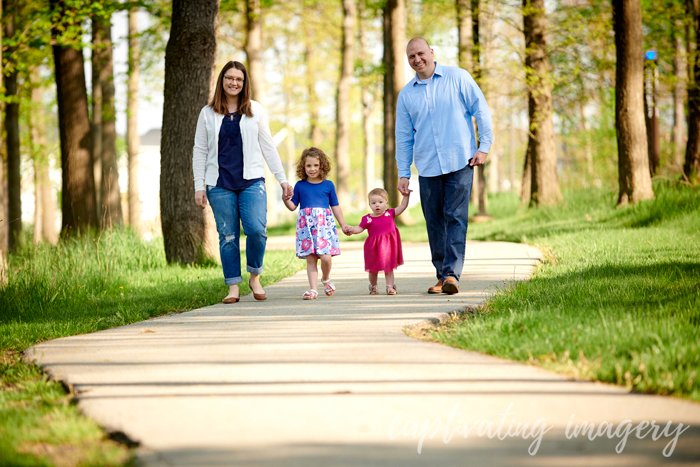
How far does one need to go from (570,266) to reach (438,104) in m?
2.19

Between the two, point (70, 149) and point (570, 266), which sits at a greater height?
point (70, 149)

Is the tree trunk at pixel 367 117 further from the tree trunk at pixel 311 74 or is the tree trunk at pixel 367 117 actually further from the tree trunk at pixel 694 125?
the tree trunk at pixel 694 125

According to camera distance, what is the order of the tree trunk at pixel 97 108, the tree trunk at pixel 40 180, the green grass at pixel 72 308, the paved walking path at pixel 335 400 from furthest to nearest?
the tree trunk at pixel 40 180 → the tree trunk at pixel 97 108 → the green grass at pixel 72 308 → the paved walking path at pixel 335 400

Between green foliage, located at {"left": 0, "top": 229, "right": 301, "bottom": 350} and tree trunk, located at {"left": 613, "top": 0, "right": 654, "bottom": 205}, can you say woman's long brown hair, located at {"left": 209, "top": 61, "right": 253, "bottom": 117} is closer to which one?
green foliage, located at {"left": 0, "top": 229, "right": 301, "bottom": 350}

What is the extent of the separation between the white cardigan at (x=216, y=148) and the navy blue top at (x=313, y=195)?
0.77ft

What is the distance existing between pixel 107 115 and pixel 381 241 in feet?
46.6

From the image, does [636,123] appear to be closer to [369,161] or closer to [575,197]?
[575,197]

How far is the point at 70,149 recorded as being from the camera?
1365cm

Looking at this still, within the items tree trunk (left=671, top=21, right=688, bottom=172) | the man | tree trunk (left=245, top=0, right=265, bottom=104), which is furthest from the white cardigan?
tree trunk (left=245, top=0, right=265, bottom=104)

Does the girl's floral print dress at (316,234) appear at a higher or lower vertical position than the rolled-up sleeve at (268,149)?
lower

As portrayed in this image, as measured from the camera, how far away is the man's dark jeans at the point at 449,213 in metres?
5.92

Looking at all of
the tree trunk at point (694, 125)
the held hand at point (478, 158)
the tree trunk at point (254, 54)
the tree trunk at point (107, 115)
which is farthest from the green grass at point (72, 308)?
the tree trunk at point (254, 54)

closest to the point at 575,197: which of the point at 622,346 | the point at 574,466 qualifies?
the point at 622,346

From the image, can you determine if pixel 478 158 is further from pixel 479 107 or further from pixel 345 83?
pixel 345 83
